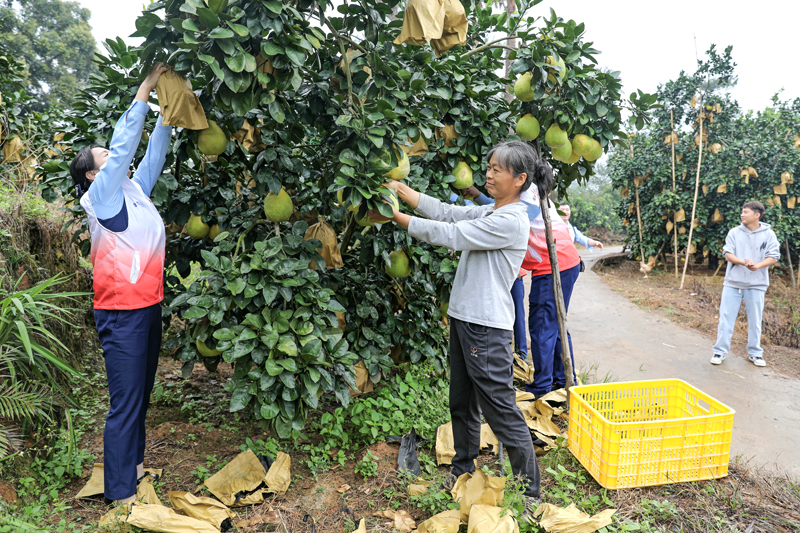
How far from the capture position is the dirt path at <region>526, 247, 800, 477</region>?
3316 mm

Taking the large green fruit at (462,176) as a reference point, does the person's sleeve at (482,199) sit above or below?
below

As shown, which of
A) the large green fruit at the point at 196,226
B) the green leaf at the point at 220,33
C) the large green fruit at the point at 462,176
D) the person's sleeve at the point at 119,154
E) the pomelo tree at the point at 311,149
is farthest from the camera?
the large green fruit at the point at 462,176

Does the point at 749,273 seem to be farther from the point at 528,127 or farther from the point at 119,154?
the point at 119,154

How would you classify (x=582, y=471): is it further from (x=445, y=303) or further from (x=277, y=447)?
(x=277, y=447)

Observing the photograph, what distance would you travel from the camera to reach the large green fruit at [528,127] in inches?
107

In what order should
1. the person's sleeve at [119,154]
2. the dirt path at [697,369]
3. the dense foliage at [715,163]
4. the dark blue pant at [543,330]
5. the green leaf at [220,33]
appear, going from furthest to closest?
the dense foliage at [715,163]
the dark blue pant at [543,330]
the dirt path at [697,369]
the person's sleeve at [119,154]
the green leaf at [220,33]

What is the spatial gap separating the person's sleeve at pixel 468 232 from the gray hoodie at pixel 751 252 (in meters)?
3.62

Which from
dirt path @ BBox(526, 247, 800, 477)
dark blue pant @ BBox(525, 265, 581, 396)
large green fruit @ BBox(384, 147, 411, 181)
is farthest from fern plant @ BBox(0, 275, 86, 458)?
dirt path @ BBox(526, 247, 800, 477)

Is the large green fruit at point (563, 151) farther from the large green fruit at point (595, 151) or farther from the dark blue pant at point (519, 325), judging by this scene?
the dark blue pant at point (519, 325)

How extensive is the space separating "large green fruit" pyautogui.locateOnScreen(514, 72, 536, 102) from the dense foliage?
7.48 metres

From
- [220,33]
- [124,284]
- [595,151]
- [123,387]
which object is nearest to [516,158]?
[595,151]

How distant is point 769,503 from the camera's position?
94.4 inches

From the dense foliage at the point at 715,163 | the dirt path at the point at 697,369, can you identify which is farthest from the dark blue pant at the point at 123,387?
the dense foliage at the point at 715,163

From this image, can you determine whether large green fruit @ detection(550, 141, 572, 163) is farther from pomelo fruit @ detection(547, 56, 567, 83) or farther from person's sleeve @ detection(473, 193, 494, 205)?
person's sleeve @ detection(473, 193, 494, 205)
